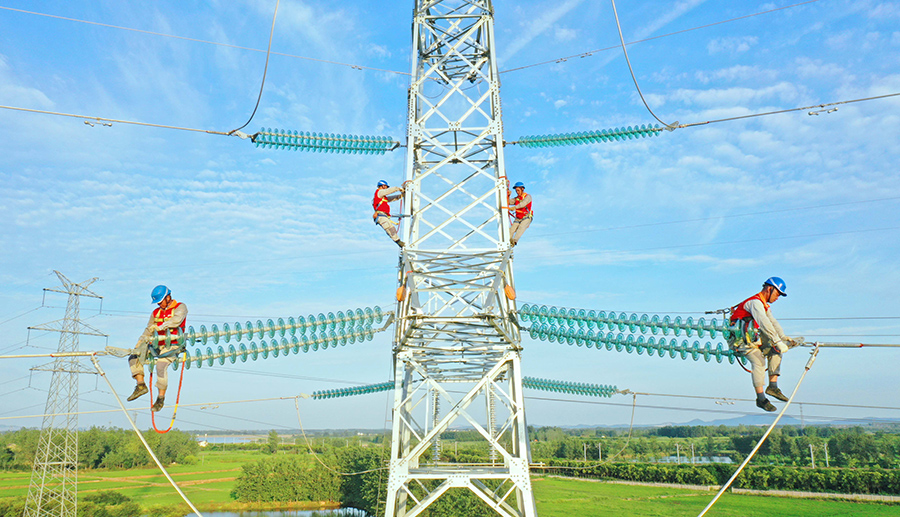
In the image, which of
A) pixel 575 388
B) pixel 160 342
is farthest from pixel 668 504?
pixel 160 342

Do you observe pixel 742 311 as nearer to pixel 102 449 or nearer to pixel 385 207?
pixel 385 207

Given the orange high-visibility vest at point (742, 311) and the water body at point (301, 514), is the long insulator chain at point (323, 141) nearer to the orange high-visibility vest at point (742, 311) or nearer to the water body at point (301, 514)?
the orange high-visibility vest at point (742, 311)

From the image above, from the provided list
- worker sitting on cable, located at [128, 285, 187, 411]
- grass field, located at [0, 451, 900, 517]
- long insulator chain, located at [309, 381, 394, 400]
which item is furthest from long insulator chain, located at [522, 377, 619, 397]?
grass field, located at [0, 451, 900, 517]

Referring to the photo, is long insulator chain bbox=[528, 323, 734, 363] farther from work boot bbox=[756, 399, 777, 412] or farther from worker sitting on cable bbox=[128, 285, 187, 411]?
worker sitting on cable bbox=[128, 285, 187, 411]

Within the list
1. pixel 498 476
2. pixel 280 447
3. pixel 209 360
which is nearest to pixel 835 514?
pixel 498 476

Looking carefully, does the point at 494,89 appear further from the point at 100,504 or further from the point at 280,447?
the point at 280,447
